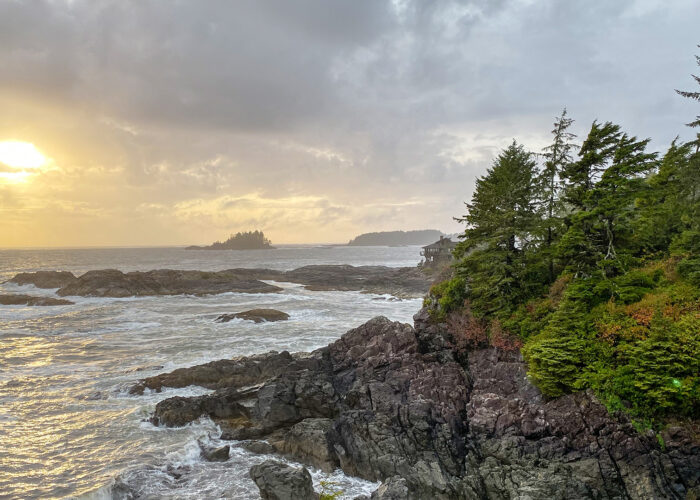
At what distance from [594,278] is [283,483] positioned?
16.8 m

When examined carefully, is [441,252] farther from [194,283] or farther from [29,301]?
[29,301]

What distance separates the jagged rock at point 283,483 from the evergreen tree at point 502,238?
13976 mm

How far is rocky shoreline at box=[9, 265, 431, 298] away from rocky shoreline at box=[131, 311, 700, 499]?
41223 mm

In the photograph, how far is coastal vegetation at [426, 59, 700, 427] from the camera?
1362 cm

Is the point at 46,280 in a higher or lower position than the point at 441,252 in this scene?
lower

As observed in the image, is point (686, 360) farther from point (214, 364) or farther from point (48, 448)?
point (48, 448)

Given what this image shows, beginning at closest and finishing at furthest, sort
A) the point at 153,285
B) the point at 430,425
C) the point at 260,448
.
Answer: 1. the point at 430,425
2. the point at 260,448
3. the point at 153,285

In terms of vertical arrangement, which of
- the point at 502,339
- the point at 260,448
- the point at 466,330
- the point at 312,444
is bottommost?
the point at 260,448

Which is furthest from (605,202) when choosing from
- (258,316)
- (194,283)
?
(194,283)

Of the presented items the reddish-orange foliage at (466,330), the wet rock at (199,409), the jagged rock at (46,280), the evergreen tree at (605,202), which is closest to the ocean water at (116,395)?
the wet rock at (199,409)

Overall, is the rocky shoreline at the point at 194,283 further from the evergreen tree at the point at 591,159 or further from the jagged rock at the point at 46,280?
the evergreen tree at the point at 591,159

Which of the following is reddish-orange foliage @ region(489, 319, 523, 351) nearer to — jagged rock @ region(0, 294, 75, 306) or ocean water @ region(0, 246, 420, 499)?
ocean water @ region(0, 246, 420, 499)

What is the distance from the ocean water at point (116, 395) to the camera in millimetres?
14250

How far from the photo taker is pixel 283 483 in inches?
481
